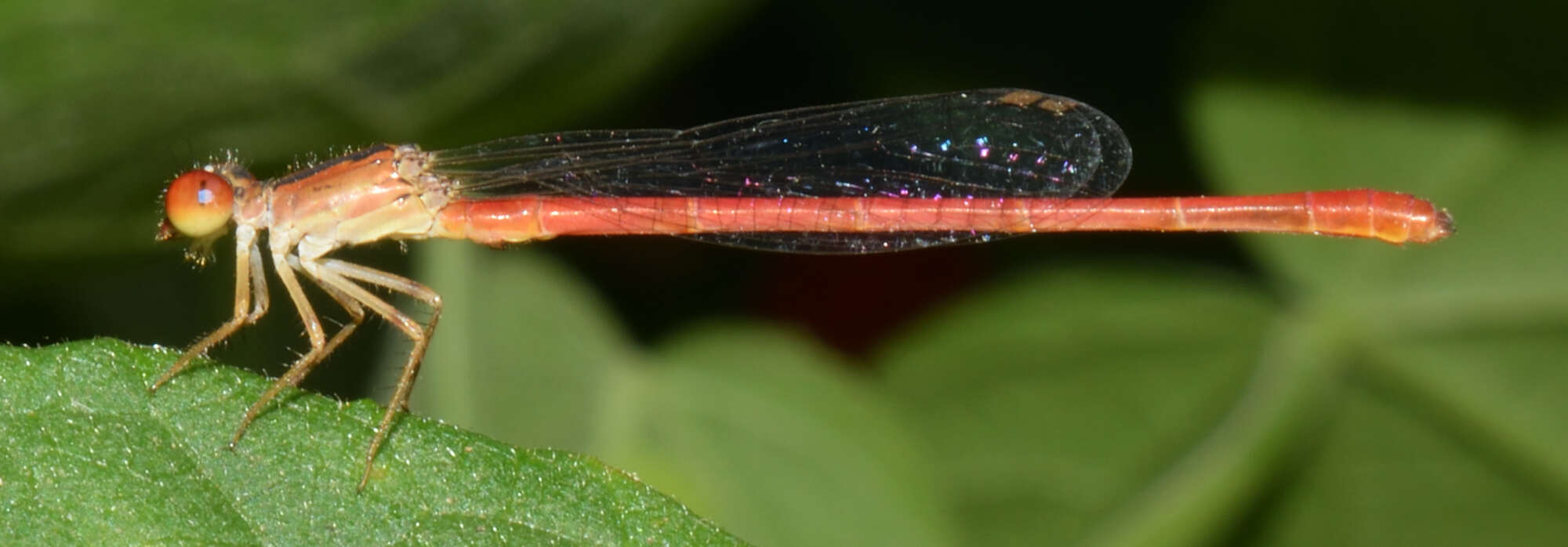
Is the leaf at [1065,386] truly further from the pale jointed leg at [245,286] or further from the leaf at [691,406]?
the pale jointed leg at [245,286]

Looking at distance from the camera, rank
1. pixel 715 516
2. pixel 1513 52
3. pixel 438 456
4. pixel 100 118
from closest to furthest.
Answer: pixel 438 456
pixel 100 118
pixel 1513 52
pixel 715 516

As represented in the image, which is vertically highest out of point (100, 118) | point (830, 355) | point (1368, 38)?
point (100, 118)

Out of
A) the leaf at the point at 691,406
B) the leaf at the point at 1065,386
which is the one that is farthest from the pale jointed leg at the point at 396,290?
the leaf at the point at 1065,386

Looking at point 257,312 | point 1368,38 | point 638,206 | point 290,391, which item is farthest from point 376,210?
point 1368,38

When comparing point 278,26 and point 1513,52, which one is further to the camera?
point 1513,52

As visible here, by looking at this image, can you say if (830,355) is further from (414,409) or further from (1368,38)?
(1368,38)

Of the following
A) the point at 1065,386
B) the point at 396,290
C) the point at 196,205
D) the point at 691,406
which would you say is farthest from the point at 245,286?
the point at 1065,386
